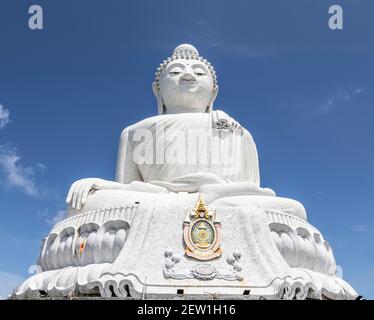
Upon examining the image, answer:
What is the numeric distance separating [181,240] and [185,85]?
405 cm

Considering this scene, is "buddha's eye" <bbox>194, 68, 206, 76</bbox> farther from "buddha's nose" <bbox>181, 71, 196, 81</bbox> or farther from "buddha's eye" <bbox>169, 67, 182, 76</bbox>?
"buddha's eye" <bbox>169, 67, 182, 76</bbox>

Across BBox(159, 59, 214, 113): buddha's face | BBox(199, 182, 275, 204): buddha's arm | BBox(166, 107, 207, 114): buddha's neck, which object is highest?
BBox(159, 59, 214, 113): buddha's face

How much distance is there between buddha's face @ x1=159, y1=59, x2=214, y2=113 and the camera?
11.7 metres

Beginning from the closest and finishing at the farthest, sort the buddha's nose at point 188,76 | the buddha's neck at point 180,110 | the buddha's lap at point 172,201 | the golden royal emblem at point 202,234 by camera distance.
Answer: the golden royal emblem at point 202,234 < the buddha's lap at point 172,201 < the buddha's nose at point 188,76 < the buddha's neck at point 180,110

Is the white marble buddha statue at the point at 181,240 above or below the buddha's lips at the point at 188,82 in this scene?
below

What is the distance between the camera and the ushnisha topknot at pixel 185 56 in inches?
475

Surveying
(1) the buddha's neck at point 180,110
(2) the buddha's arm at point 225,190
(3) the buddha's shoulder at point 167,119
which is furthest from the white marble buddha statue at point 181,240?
(1) the buddha's neck at point 180,110

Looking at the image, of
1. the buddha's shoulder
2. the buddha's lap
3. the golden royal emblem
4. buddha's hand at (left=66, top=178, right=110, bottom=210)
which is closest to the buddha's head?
the buddha's shoulder

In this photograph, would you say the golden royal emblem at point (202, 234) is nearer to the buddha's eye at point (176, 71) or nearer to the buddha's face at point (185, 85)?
the buddha's face at point (185, 85)

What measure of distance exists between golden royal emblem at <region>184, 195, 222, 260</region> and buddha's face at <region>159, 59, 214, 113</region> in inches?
142

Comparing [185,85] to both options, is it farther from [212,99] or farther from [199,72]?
[212,99]

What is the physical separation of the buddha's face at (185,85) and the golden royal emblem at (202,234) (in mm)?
3605

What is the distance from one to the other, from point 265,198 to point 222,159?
192 centimetres
